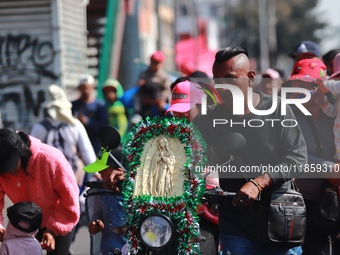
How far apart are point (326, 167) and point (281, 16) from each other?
91.5 metres

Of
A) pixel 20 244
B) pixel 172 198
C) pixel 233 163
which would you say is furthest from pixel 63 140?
pixel 172 198

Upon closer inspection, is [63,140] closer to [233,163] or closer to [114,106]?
[114,106]

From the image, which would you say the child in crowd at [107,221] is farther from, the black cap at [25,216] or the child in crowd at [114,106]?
the child in crowd at [114,106]

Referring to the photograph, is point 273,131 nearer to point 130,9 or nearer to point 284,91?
point 284,91

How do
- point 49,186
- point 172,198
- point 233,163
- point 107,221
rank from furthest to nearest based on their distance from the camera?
point 107,221
point 49,186
point 233,163
point 172,198

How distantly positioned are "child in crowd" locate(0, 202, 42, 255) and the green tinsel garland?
0.92 m

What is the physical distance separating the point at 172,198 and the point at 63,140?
519 cm

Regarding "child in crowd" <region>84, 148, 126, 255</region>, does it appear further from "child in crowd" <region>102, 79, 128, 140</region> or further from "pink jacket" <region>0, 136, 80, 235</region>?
"child in crowd" <region>102, 79, 128, 140</region>

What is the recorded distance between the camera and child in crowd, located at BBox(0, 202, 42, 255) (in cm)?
606

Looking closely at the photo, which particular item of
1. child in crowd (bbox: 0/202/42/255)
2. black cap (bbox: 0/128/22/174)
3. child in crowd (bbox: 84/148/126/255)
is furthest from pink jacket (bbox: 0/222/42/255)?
child in crowd (bbox: 84/148/126/255)

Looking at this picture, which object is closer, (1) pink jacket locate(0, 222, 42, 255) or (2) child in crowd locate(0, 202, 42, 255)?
(2) child in crowd locate(0, 202, 42, 255)

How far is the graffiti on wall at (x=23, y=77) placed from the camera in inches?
640

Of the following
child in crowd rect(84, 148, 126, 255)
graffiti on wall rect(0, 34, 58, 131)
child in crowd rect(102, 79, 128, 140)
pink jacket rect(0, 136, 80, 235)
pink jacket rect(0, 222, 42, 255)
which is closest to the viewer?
pink jacket rect(0, 222, 42, 255)

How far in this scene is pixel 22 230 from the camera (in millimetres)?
6152
